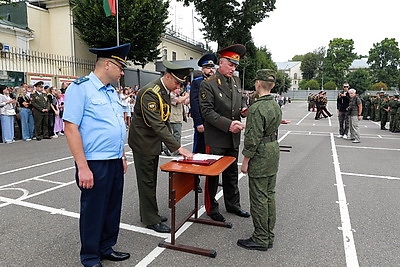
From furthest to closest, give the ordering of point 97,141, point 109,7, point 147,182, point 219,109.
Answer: point 109,7, point 219,109, point 147,182, point 97,141

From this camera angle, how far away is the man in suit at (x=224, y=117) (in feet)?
12.7

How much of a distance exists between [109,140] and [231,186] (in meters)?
2.06

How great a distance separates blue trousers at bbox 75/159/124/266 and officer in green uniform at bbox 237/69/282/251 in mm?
1347

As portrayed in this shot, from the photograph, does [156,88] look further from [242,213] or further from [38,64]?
[38,64]

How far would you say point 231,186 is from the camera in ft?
13.9

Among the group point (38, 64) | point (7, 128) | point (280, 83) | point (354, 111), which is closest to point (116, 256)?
point (7, 128)

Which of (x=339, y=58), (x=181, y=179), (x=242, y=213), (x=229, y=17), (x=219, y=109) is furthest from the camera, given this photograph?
(x=339, y=58)

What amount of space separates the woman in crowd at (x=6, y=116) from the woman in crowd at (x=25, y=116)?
36 centimetres

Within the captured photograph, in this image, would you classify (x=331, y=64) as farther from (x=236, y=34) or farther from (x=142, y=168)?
(x=142, y=168)

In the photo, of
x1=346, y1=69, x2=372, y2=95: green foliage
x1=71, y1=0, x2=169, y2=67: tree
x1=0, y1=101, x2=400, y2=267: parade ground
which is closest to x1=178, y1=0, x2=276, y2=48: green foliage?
x1=71, y1=0, x2=169, y2=67: tree

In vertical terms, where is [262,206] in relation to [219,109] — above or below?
below

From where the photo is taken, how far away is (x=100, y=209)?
2783 mm

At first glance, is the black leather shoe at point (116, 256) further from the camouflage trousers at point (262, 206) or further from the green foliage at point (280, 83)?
the green foliage at point (280, 83)

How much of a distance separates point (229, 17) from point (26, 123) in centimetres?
2929
